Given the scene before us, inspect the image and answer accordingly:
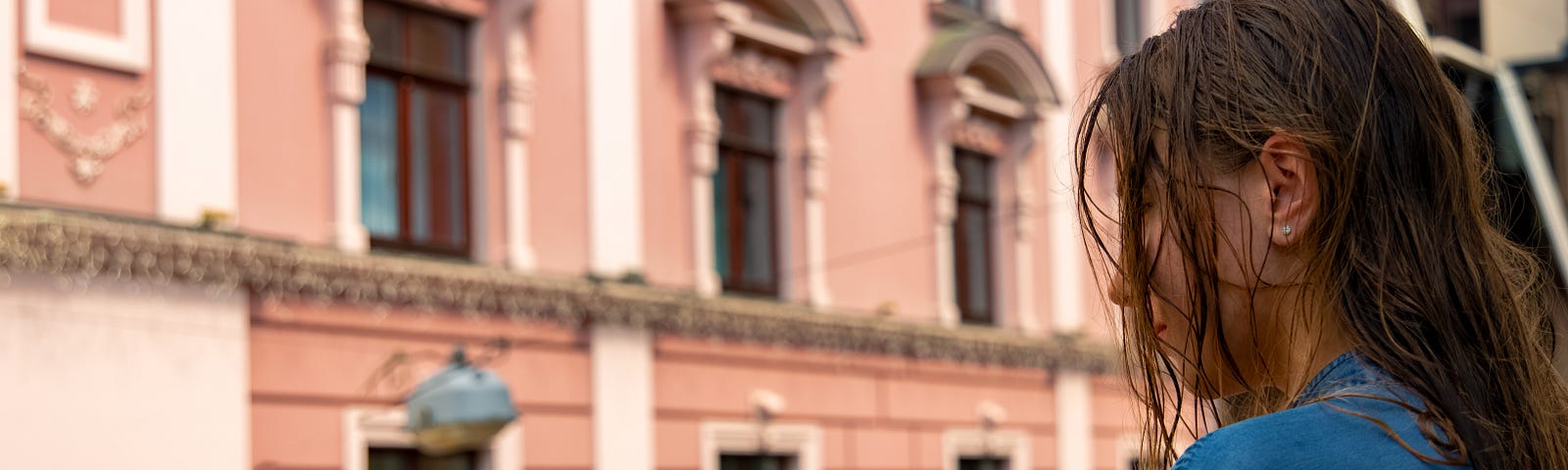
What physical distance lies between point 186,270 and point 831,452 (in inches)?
264

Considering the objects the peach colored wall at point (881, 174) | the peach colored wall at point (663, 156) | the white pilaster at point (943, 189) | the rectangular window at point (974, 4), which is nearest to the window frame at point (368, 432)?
the peach colored wall at point (663, 156)

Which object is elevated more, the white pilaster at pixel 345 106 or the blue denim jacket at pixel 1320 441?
the white pilaster at pixel 345 106

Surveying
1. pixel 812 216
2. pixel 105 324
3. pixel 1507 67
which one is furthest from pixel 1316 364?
pixel 812 216

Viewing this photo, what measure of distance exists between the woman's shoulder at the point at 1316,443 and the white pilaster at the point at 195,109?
31.9 feet

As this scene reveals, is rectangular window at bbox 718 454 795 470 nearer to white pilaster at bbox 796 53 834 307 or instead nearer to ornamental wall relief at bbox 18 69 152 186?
white pilaster at bbox 796 53 834 307

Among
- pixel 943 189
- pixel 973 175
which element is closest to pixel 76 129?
pixel 943 189

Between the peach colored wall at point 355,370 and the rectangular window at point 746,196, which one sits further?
the rectangular window at point 746,196

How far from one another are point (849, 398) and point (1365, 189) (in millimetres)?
15024

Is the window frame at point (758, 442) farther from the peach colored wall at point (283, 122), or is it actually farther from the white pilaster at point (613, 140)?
the peach colored wall at point (283, 122)

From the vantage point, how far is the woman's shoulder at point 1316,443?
47.6 inches

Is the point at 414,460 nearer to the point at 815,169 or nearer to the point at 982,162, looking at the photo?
the point at 815,169

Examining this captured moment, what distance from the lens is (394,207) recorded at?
39.5 ft

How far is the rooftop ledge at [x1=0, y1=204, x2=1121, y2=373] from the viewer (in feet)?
31.8

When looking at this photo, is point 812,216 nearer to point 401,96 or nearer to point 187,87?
point 401,96
